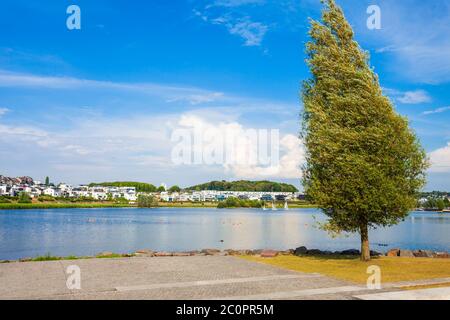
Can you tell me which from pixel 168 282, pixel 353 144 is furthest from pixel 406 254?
pixel 168 282

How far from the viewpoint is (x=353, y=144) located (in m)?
26.8

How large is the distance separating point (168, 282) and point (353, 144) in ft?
46.5

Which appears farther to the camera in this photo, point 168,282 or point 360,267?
point 360,267

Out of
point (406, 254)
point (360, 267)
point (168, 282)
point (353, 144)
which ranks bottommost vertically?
point (406, 254)

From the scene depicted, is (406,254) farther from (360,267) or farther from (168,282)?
(168,282)

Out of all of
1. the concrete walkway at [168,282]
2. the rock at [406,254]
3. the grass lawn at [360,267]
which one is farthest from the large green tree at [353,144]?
the concrete walkway at [168,282]

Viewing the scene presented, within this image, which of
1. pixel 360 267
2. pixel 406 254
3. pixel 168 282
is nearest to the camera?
pixel 168 282

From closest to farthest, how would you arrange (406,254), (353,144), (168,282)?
(168,282) < (353,144) < (406,254)

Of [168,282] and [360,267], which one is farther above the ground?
[168,282]

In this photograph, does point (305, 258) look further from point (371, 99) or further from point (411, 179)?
point (371, 99)

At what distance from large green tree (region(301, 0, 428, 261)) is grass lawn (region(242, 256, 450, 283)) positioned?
2.08 metres

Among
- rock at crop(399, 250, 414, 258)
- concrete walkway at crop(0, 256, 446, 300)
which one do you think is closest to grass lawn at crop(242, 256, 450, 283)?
concrete walkway at crop(0, 256, 446, 300)

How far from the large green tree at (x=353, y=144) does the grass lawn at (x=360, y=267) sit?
208 cm
